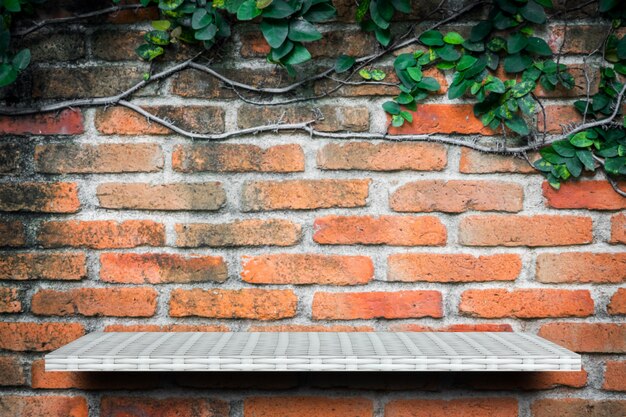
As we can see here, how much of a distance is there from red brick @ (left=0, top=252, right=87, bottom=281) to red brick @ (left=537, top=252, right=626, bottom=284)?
1093mm

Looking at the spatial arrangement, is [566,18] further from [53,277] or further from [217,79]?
[53,277]

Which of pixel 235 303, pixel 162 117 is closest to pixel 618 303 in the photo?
pixel 235 303

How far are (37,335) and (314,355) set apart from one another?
73 centimetres

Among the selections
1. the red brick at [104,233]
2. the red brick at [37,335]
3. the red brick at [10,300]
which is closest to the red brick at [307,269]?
the red brick at [104,233]

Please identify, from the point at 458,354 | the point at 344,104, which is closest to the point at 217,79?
the point at 344,104

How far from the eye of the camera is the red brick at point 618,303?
4.51 ft

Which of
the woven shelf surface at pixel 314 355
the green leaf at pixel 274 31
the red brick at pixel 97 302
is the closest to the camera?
the woven shelf surface at pixel 314 355

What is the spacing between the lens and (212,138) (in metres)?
1.38

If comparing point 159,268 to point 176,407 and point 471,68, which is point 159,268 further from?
point 471,68

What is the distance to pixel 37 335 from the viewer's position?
140cm

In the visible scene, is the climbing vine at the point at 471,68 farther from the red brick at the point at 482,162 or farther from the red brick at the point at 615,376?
the red brick at the point at 615,376

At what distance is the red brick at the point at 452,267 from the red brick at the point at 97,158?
0.62 metres

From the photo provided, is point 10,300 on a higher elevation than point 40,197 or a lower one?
lower

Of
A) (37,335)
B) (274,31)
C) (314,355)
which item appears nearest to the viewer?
(314,355)
